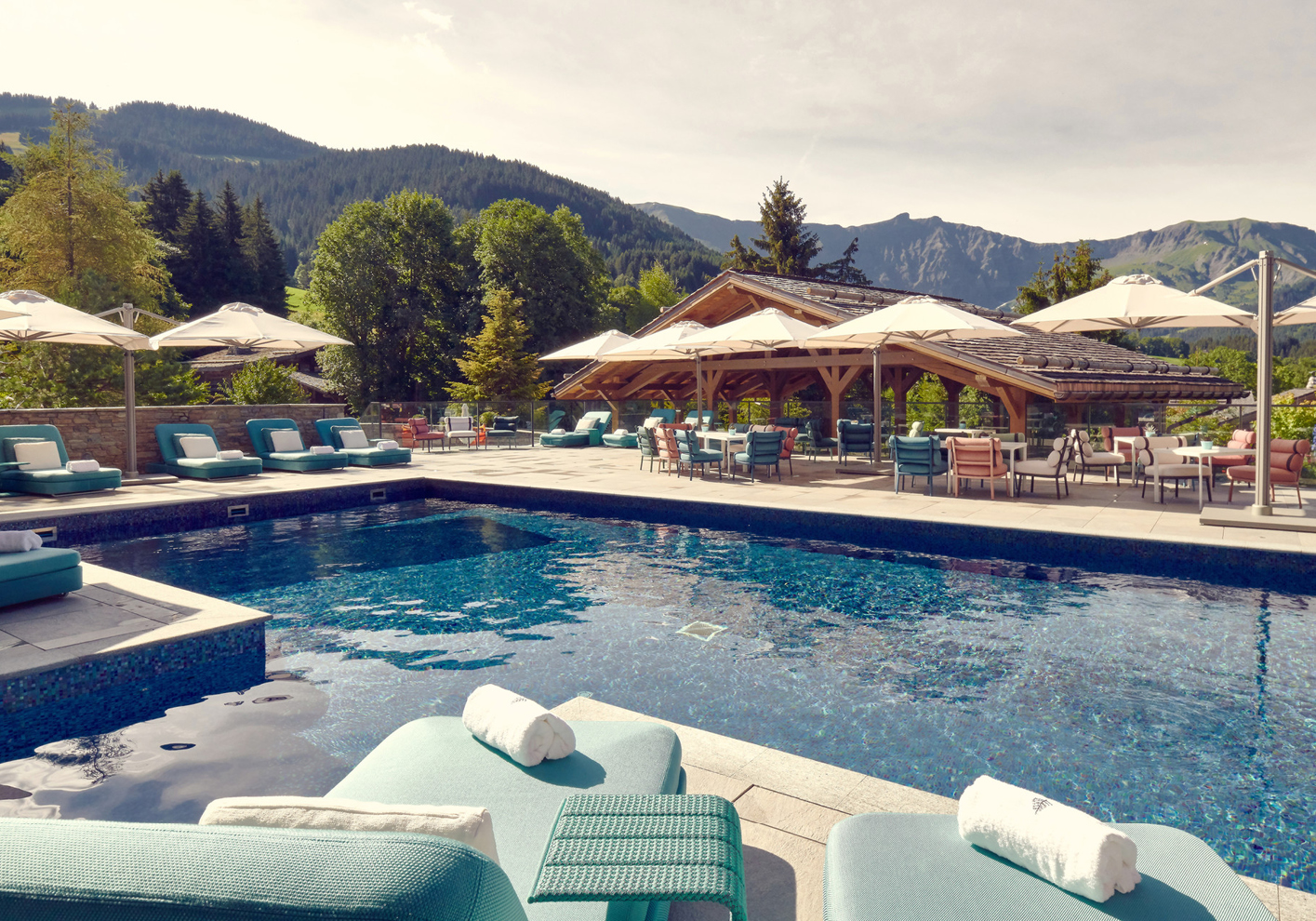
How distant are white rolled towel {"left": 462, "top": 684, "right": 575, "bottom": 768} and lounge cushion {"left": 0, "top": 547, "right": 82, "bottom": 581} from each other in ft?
13.9

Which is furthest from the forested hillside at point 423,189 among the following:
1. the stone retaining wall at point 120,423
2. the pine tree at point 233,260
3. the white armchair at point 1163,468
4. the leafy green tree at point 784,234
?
the white armchair at point 1163,468

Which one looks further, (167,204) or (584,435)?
(167,204)

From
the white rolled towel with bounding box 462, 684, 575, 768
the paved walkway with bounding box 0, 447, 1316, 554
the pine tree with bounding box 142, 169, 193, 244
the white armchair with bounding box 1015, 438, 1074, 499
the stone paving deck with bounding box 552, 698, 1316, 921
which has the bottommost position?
the stone paving deck with bounding box 552, 698, 1316, 921

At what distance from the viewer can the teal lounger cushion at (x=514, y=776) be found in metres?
1.89

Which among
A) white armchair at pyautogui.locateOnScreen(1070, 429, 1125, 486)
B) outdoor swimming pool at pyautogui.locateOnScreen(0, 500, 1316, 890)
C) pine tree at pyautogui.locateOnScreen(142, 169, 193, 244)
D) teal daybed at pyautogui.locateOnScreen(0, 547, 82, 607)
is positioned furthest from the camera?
pine tree at pyautogui.locateOnScreen(142, 169, 193, 244)

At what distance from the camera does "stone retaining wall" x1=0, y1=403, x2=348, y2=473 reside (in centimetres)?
1148

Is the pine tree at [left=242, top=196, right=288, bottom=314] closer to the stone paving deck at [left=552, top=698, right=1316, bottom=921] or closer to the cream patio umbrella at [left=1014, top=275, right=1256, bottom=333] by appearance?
the cream patio umbrella at [left=1014, top=275, right=1256, bottom=333]

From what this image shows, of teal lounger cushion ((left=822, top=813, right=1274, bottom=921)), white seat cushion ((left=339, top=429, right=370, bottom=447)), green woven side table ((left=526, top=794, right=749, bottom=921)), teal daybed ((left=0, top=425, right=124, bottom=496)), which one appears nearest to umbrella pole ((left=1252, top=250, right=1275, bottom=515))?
teal lounger cushion ((left=822, top=813, right=1274, bottom=921))

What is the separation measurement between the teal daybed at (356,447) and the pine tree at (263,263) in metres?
40.2

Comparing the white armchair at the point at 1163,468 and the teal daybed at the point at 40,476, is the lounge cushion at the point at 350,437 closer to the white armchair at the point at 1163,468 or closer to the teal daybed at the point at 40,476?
the teal daybed at the point at 40,476

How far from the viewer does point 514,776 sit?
2.16 metres

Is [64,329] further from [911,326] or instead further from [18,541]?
[911,326]

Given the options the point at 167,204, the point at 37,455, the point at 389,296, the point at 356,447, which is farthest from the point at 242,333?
the point at 167,204

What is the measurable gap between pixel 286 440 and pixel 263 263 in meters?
44.7
